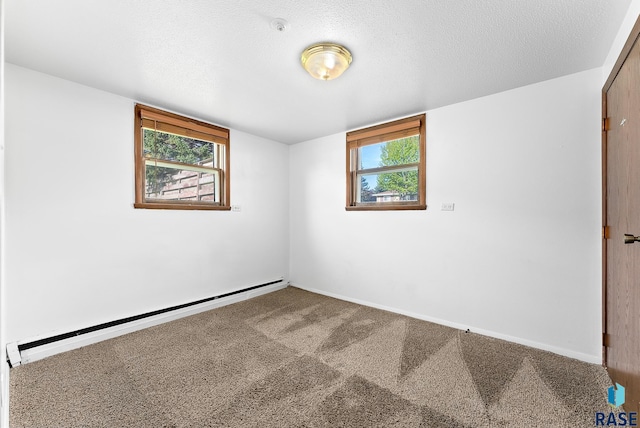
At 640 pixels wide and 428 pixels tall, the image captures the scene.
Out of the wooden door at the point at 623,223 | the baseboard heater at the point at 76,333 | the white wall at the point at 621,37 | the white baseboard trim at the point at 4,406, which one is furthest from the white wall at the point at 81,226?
the white wall at the point at 621,37

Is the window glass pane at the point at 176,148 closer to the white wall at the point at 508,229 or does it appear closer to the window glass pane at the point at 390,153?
the window glass pane at the point at 390,153

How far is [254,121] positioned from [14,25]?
2112 millimetres

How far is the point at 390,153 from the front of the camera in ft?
12.2

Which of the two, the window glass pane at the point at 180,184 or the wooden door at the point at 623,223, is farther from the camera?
the window glass pane at the point at 180,184

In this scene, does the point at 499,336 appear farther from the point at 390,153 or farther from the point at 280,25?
the point at 280,25

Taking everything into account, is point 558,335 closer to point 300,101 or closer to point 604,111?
point 604,111

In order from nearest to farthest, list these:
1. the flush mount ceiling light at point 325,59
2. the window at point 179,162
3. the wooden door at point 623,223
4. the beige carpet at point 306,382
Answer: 1. the wooden door at point 623,223
2. the beige carpet at point 306,382
3. the flush mount ceiling light at point 325,59
4. the window at point 179,162

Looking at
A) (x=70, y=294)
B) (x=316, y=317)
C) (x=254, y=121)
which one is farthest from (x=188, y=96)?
(x=316, y=317)

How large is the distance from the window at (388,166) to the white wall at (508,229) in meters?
0.12

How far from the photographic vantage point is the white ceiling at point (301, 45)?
1723 mm

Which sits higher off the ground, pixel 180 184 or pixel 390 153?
pixel 390 153

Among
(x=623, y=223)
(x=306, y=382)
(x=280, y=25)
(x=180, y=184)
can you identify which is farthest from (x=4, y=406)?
(x=623, y=223)

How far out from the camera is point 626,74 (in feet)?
5.71

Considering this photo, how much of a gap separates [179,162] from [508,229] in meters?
3.61
